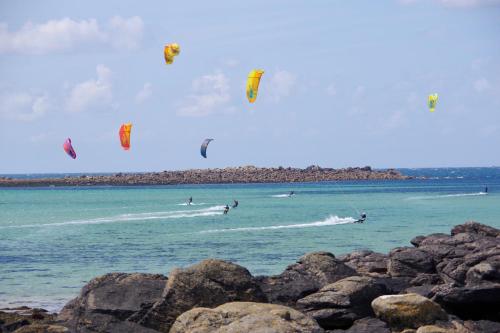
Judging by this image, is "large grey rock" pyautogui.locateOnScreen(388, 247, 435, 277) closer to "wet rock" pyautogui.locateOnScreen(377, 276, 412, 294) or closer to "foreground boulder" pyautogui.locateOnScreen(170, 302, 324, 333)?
"wet rock" pyautogui.locateOnScreen(377, 276, 412, 294)

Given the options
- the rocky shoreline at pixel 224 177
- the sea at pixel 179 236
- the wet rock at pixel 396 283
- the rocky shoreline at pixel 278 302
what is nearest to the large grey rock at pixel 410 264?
the wet rock at pixel 396 283

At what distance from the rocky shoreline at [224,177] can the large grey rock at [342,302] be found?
139 m

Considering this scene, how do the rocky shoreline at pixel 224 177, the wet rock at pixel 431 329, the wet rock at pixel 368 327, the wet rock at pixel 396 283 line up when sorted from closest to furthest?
the wet rock at pixel 431 329 → the wet rock at pixel 368 327 → the wet rock at pixel 396 283 → the rocky shoreline at pixel 224 177

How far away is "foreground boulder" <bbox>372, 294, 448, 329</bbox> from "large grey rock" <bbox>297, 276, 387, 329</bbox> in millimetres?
795

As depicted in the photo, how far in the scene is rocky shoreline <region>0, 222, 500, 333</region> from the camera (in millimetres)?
14312

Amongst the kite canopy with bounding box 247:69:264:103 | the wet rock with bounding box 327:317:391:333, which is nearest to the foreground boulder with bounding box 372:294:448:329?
the wet rock with bounding box 327:317:391:333

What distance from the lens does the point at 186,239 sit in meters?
44.2

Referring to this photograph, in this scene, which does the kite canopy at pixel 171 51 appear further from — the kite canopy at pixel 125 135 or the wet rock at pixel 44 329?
the wet rock at pixel 44 329

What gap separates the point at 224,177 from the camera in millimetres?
161875

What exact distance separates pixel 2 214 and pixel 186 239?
34.6m

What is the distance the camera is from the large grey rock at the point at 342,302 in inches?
634

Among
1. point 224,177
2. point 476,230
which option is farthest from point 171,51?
point 224,177

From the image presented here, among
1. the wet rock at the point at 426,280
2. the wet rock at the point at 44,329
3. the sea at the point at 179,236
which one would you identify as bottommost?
the sea at the point at 179,236

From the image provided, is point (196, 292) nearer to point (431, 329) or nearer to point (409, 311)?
point (409, 311)
